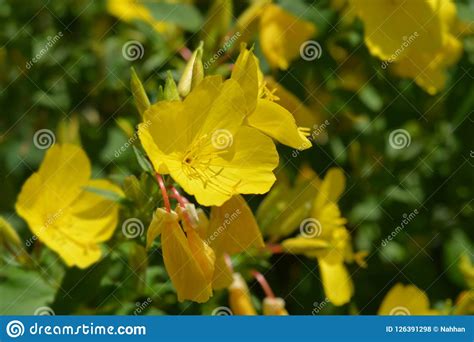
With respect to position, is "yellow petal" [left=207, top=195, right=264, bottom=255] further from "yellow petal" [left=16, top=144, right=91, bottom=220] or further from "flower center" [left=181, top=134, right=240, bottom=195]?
"yellow petal" [left=16, top=144, right=91, bottom=220]

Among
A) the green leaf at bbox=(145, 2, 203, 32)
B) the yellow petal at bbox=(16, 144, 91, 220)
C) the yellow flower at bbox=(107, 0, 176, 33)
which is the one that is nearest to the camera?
the yellow petal at bbox=(16, 144, 91, 220)

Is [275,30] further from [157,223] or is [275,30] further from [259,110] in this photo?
[157,223]

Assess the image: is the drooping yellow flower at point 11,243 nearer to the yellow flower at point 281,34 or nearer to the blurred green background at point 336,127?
the blurred green background at point 336,127

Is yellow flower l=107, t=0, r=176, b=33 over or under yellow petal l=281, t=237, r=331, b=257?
over

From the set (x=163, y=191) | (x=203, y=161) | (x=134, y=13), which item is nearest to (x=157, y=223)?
(x=163, y=191)

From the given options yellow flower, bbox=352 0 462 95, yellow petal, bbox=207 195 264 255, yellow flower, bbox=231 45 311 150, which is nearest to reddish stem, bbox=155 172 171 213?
yellow petal, bbox=207 195 264 255

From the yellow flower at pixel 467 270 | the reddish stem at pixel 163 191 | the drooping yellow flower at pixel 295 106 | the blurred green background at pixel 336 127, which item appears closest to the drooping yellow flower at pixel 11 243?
the blurred green background at pixel 336 127

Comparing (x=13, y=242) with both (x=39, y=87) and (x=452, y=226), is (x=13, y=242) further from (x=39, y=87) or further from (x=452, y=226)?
(x=452, y=226)
